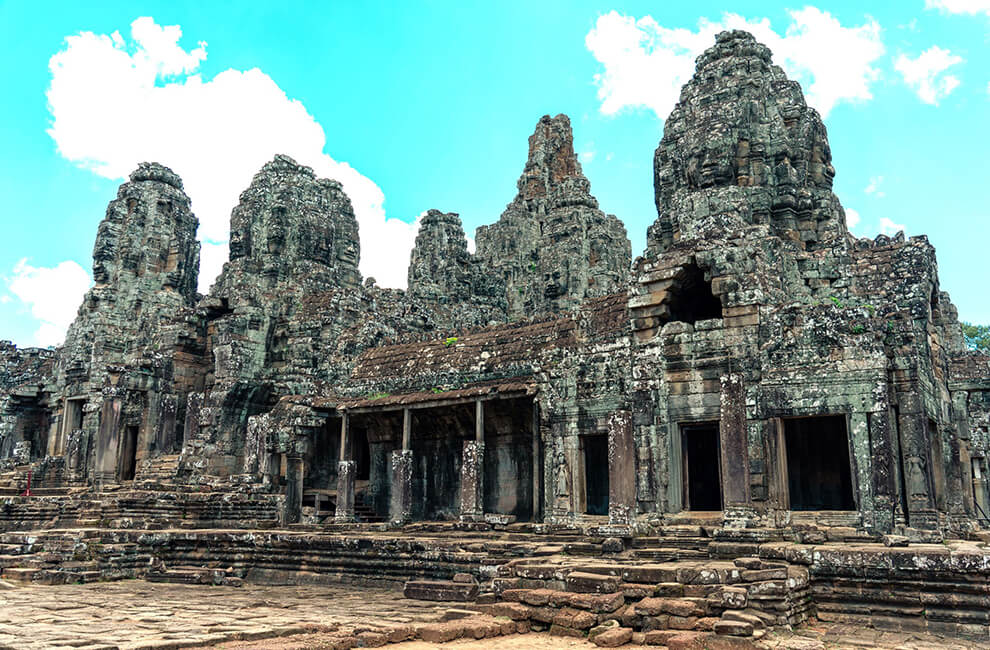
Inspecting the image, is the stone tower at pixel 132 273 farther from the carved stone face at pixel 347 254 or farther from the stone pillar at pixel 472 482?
the stone pillar at pixel 472 482

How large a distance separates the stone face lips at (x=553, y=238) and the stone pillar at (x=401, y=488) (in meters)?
22.7

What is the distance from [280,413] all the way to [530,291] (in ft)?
93.6

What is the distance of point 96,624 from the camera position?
9859mm

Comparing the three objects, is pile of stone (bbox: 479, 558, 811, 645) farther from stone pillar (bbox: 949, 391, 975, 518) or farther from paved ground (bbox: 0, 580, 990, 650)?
stone pillar (bbox: 949, 391, 975, 518)

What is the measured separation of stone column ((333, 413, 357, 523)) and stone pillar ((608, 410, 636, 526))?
803 centimetres

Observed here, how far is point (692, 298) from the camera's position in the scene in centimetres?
1644

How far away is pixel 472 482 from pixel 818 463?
723 cm

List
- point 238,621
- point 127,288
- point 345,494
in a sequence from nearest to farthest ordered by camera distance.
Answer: point 238,621 → point 345,494 → point 127,288

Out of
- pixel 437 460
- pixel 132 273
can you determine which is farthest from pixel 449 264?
pixel 437 460

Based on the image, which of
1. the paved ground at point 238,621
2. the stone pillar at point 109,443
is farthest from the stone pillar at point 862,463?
the stone pillar at point 109,443

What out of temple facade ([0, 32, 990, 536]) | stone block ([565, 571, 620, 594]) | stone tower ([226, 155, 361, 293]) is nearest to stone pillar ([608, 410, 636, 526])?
temple facade ([0, 32, 990, 536])

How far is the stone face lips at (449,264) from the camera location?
143ft

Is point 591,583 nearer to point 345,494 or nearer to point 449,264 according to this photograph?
point 345,494

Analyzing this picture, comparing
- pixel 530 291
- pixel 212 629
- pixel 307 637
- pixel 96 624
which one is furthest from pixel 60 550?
pixel 530 291
